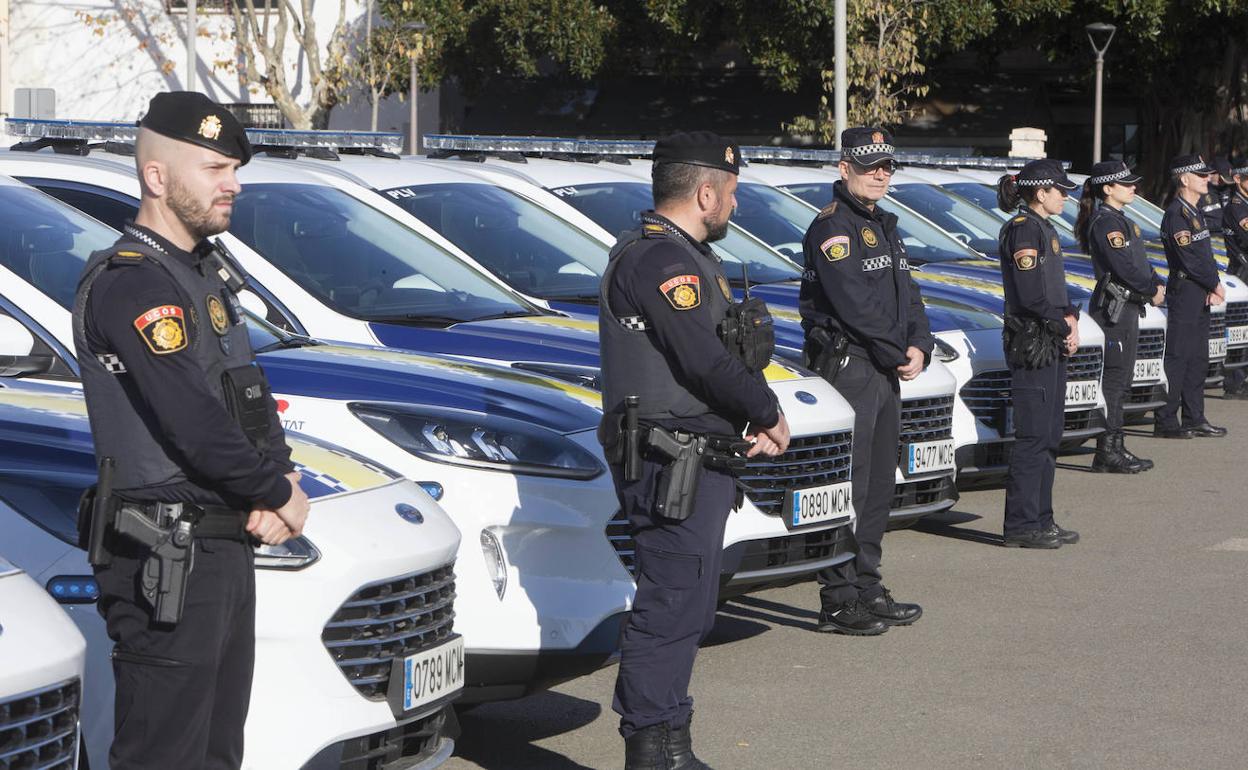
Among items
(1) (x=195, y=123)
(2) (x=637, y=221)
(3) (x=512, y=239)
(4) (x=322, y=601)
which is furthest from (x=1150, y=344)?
(1) (x=195, y=123)

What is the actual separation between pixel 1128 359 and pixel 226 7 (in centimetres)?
2798

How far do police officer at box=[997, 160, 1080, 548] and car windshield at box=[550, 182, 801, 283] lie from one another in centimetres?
153

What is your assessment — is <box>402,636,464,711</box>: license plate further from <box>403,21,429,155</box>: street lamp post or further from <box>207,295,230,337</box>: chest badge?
<box>403,21,429,155</box>: street lamp post

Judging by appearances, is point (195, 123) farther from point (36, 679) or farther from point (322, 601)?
point (36, 679)

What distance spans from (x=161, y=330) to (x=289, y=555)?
697mm

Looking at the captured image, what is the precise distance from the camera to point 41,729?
3.01 m

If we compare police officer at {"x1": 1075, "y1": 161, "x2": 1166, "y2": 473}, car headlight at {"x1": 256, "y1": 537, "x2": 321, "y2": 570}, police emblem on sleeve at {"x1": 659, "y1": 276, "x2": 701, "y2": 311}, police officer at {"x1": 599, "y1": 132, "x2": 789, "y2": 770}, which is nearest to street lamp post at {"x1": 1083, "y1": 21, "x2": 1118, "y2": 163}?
police officer at {"x1": 1075, "y1": 161, "x2": 1166, "y2": 473}

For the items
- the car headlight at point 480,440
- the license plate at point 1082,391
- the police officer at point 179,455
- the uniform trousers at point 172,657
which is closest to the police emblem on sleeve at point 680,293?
the car headlight at point 480,440

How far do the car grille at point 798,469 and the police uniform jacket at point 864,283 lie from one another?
0.40 meters

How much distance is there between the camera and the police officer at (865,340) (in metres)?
6.68

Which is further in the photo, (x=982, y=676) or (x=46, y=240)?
(x=982, y=676)

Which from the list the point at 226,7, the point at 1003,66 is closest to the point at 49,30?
the point at 226,7

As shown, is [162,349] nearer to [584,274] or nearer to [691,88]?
[584,274]

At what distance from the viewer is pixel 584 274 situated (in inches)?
322
